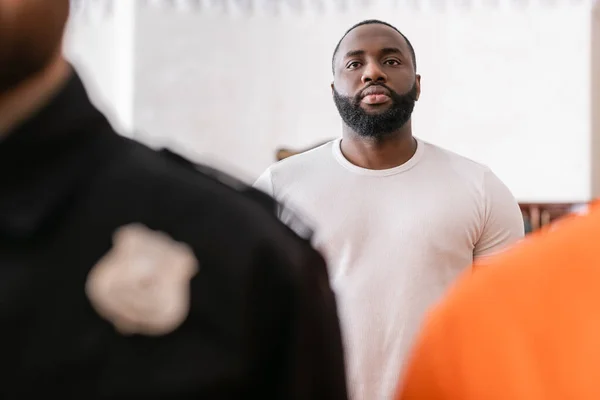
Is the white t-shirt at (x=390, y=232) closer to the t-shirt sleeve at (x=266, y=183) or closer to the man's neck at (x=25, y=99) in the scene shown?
the t-shirt sleeve at (x=266, y=183)

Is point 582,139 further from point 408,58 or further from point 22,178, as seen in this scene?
point 22,178

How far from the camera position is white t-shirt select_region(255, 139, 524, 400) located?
75.9 inches

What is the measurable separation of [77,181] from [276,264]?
6.7 inches

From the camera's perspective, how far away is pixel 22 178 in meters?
0.63

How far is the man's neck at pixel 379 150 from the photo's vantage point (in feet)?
7.16

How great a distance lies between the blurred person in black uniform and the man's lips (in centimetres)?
158

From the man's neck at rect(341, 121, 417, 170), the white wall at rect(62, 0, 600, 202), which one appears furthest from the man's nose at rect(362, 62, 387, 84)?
the white wall at rect(62, 0, 600, 202)

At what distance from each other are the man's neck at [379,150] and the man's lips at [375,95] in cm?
10

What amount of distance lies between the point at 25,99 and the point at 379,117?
1.64 meters

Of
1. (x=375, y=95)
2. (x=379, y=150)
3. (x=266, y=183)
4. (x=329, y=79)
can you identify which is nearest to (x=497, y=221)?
(x=379, y=150)

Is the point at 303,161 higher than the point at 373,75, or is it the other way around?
the point at 373,75

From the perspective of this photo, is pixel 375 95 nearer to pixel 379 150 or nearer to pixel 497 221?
pixel 379 150

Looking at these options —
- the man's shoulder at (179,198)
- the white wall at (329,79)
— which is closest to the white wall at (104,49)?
the white wall at (329,79)

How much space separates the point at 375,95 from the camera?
7.30ft
